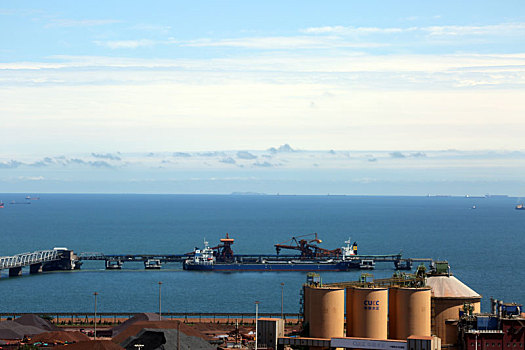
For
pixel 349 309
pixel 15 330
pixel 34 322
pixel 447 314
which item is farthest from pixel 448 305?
pixel 34 322

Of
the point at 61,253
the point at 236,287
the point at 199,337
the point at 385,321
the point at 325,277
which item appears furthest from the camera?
the point at 61,253

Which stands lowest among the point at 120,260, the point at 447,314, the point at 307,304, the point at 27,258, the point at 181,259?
the point at 120,260

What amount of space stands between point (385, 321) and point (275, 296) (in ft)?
240

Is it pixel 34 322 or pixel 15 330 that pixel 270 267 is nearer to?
pixel 34 322

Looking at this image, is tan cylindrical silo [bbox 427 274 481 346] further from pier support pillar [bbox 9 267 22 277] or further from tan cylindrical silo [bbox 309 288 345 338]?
pier support pillar [bbox 9 267 22 277]

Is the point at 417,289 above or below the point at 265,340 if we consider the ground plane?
above

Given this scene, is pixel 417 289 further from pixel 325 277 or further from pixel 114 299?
pixel 325 277

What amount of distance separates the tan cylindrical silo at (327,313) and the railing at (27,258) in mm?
109293

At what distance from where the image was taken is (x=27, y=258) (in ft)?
591

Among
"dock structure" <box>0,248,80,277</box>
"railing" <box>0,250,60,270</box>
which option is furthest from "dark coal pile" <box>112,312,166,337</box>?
"dock structure" <box>0,248,80,277</box>

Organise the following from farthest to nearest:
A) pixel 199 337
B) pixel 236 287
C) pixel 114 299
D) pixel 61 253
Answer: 1. pixel 61 253
2. pixel 236 287
3. pixel 114 299
4. pixel 199 337

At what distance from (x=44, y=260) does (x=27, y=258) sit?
3662 mm

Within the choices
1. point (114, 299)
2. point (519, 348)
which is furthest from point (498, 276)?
point (519, 348)

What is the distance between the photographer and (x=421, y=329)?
69.3 meters
